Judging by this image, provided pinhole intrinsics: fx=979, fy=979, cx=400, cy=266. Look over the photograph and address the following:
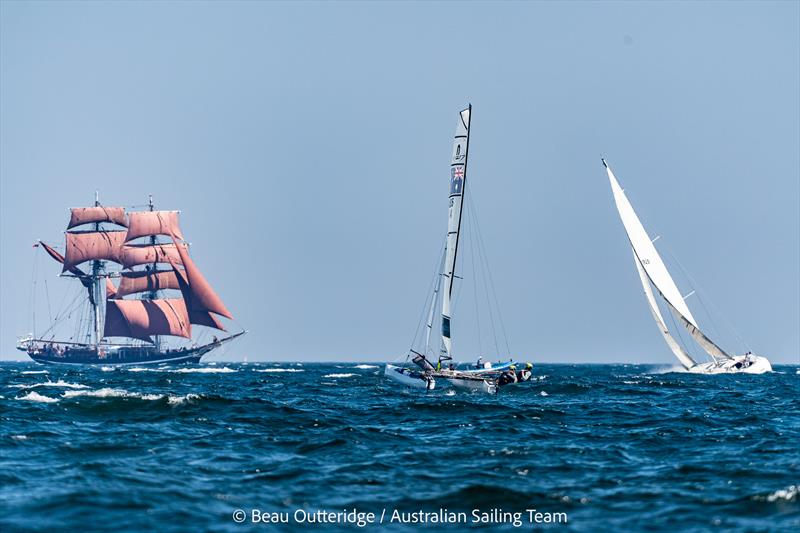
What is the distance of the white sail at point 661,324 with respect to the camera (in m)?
114

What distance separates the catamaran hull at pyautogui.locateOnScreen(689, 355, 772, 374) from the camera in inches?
4439

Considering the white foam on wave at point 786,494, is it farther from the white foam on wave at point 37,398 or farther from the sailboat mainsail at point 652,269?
the sailboat mainsail at point 652,269

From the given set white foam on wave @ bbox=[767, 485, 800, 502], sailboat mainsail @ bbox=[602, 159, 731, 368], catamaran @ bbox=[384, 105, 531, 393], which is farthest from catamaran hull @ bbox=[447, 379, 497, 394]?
sailboat mainsail @ bbox=[602, 159, 731, 368]

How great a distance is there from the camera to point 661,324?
115812 mm

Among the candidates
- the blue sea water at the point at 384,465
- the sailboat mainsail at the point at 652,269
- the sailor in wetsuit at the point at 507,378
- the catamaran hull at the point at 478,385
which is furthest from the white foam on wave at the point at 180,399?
the sailboat mainsail at the point at 652,269

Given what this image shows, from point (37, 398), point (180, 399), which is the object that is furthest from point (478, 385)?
point (37, 398)

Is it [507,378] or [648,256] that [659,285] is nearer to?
[648,256]

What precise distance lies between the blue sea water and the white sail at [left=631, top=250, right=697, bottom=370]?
6961 cm

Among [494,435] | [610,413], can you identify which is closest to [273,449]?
[494,435]

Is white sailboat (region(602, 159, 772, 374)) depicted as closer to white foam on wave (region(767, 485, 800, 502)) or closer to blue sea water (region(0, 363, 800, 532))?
blue sea water (region(0, 363, 800, 532))

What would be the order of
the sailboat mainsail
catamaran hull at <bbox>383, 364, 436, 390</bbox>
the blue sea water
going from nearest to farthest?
the blue sea water
catamaran hull at <bbox>383, 364, 436, 390</bbox>
the sailboat mainsail

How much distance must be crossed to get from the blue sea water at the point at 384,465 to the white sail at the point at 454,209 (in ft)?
77.3

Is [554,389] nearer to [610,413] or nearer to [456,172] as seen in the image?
[456,172]

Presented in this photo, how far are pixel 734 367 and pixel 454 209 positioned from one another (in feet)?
184
